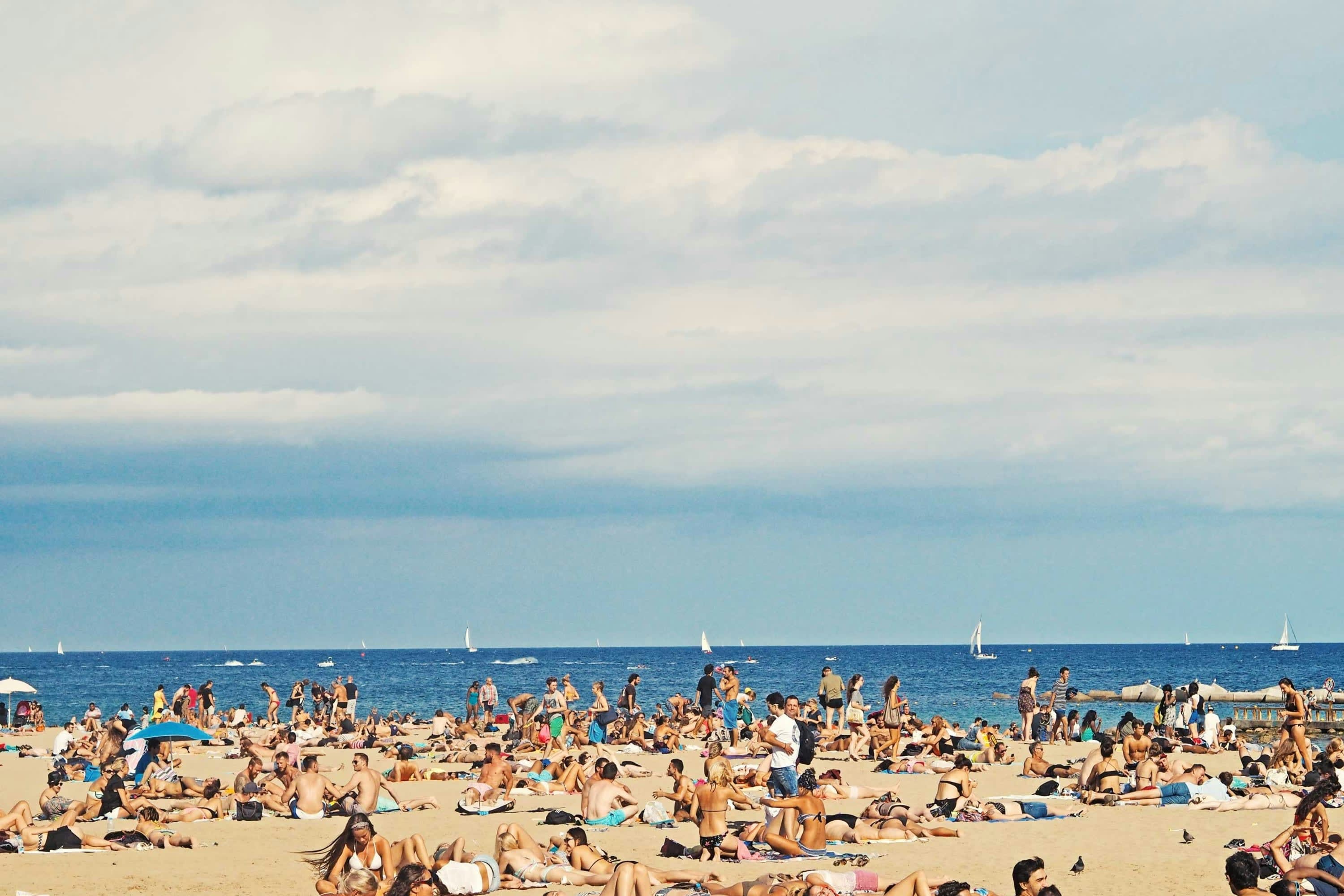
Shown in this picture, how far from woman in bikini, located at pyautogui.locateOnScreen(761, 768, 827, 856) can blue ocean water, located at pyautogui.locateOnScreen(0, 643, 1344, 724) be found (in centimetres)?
3447

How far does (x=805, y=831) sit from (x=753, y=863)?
739 mm

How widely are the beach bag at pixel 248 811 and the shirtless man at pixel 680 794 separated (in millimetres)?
5545

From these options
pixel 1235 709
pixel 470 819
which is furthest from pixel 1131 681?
pixel 470 819

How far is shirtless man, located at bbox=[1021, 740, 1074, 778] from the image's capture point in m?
24.0

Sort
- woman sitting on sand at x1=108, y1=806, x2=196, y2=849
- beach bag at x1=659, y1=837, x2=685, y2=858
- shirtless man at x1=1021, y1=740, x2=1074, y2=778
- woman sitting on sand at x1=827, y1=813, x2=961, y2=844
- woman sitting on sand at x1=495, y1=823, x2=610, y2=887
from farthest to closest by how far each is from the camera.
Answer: shirtless man at x1=1021, y1=740, x2=1074, y2=778 < woman sitting on sand at x1=108, y1=806, x2=196, y2=849 < woman sitting on sand at x1=827, y1=813, x2=961, y2=844 < beach bag at x1=659, y1=837, x2=685, y2=858 < woman sitting on sand at x1=495, y1=823, x2=610, y2=887

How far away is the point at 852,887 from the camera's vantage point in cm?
1361

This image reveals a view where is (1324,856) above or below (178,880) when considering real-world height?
above

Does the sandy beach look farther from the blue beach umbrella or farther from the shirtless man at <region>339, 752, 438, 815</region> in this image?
the blue beach umbrella

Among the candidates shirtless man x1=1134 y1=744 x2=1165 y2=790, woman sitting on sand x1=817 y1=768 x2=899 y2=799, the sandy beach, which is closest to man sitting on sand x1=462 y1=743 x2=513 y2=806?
the sandy beach

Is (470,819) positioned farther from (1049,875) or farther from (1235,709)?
(1235,709)

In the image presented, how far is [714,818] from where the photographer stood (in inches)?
634

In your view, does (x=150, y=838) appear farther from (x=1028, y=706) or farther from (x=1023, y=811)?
(x=1028, y=706)

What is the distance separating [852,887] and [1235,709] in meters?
34.2

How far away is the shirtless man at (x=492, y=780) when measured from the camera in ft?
68.3
